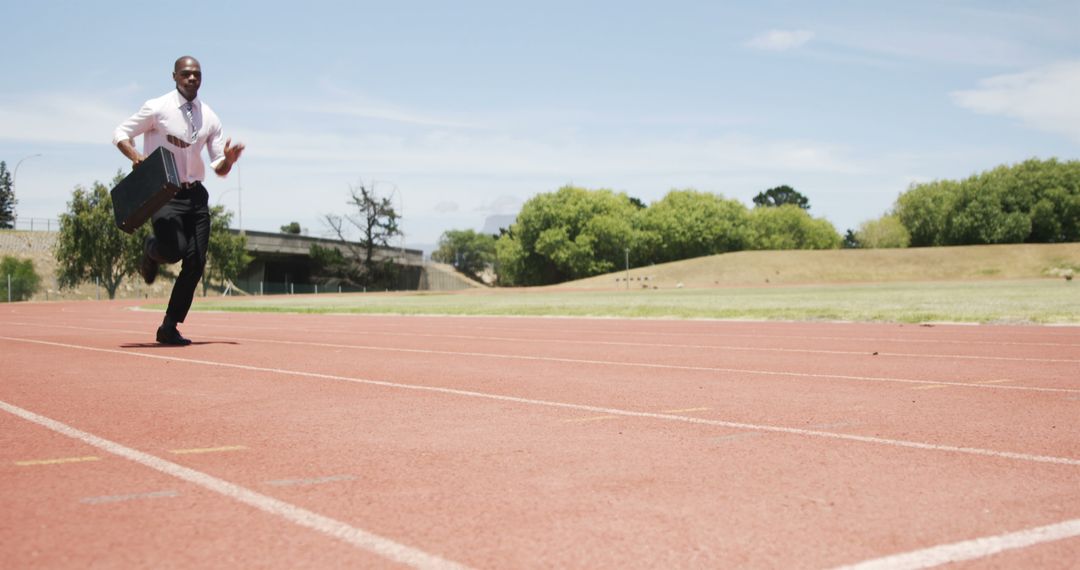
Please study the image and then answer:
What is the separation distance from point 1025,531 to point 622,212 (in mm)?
109497

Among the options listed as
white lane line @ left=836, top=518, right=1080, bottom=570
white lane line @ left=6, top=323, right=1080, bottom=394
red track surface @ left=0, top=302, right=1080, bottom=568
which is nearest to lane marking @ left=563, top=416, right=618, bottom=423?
red track surface @ left=0, top=302, right=1080, bottom=568

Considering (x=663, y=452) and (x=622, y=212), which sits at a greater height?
(x=622, y=212)

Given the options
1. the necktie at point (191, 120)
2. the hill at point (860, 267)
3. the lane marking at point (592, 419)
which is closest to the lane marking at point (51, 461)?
the lane marking at point (592, 419)

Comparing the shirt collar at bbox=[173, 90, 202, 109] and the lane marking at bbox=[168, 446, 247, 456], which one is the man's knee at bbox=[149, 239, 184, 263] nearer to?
the shirt collar at bbox=[173, 90, 202, 109]

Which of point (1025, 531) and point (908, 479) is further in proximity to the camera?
point (908, 479)

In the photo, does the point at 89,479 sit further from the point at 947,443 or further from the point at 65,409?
the point at 947,443

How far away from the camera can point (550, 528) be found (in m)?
3.15

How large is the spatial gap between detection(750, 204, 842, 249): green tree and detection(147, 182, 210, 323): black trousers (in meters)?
113

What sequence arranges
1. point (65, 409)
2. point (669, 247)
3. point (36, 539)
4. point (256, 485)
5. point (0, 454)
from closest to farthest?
point (36, 539)
point (256, 485)
point (0, 454)
point (65, 409)
point (669, 247)

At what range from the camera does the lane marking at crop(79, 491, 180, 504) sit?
348cm

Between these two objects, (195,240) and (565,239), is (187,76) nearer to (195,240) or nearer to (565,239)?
(195,240)

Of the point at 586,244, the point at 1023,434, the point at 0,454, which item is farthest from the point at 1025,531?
the point at 586,244

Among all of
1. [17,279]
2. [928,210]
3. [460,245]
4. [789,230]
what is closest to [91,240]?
[17,279]

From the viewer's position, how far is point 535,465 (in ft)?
13.9
